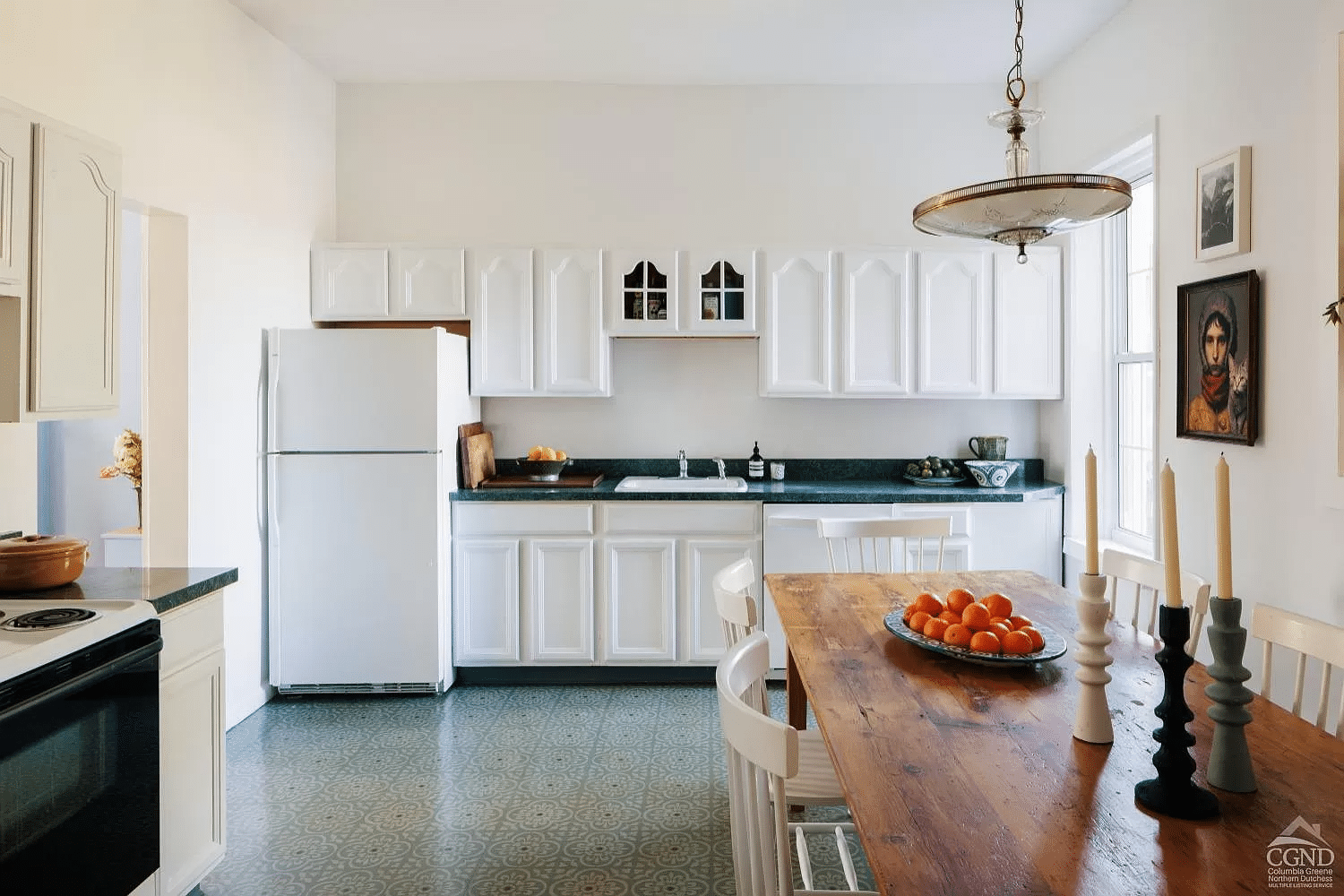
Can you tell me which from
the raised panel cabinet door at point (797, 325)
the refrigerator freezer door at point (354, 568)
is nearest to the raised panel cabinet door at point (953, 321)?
the raised panel cabinet door at point (797, 325)

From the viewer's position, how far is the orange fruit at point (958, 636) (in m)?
1.98

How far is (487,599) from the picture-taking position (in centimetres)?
416

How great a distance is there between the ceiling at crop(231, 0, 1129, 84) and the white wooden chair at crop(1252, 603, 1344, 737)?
283 cm

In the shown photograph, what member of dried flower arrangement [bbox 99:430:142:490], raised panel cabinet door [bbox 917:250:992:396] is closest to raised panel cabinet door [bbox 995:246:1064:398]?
raised panel cabinet door [bbox 917:250:992:396]

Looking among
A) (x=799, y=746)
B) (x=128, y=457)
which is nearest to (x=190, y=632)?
(x=799, y=746)

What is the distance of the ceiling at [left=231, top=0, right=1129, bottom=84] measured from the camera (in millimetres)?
3752

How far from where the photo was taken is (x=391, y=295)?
4.35 meters

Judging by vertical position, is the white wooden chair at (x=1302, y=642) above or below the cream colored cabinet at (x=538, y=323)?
below

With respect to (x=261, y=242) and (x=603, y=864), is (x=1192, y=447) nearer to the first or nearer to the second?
(x=603, y=864)

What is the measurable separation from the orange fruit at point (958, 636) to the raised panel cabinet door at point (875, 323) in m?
2.46

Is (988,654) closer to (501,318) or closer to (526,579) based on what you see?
(526,579)

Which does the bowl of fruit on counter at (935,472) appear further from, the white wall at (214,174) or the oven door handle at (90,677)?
the oven door handle at (90,677)

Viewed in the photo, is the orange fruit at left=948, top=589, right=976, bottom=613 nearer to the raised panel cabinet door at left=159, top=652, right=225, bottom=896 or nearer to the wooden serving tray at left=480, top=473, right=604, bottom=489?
the raised panel cabinet door at left=159, top=652, right=225, bottom=896

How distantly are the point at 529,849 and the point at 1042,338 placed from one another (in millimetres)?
3275
